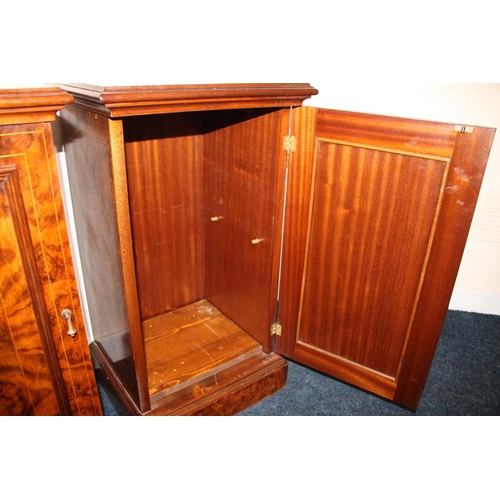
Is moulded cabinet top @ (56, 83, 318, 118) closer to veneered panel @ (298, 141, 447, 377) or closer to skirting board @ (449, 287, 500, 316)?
veneered panel @ (298, 141, 447, 377)

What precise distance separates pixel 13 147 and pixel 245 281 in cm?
103

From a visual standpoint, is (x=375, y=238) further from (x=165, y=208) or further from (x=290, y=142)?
(x=165, y=208)

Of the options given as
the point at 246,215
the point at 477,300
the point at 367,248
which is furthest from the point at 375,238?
the point at 477,300

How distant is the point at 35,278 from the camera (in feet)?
3.08

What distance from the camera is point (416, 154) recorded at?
→ 1.13 metres

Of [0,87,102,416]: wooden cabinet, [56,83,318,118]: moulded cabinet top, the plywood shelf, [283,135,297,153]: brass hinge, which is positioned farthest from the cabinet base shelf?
[56,83,318,118]: moulded cabinet top

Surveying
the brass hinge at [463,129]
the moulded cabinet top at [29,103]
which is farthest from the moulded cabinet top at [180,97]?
the brass hinge at [463,129]

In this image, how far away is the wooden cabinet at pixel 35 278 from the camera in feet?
2.69

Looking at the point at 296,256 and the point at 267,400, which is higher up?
the point at 296,256

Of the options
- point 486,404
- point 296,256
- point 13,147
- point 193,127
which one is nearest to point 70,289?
point 13,147

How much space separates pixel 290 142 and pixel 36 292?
84 centimetres

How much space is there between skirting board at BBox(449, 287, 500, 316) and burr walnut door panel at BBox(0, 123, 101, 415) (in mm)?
1978

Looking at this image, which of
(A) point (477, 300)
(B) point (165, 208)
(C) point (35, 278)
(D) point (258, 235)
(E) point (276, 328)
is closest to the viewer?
(C) point (35, 278)

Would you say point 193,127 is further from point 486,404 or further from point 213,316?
point 486,404
